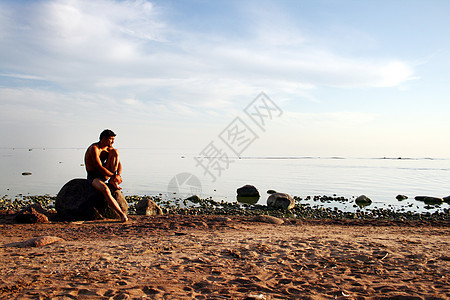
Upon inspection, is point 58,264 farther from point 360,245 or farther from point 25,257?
point 360,245

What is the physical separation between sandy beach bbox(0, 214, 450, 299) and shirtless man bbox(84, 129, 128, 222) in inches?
37.2

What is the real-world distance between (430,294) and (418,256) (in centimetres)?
214

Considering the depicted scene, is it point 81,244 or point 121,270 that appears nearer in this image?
point 121,270

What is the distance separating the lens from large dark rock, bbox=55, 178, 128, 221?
33.3 ft

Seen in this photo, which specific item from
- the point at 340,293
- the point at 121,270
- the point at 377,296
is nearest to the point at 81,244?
the point at 121,270

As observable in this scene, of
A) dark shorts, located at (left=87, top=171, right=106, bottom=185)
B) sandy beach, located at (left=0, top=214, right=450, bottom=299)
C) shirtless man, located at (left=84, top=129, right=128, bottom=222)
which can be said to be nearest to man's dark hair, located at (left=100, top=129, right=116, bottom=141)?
shirtless man, located at (left=84, top=129, right=128, bottom=222)

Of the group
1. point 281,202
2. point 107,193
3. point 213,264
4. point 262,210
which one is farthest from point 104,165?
point 281,202

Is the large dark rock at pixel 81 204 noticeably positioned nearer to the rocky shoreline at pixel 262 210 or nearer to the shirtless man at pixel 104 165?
the shirtless man at pixel 104 165

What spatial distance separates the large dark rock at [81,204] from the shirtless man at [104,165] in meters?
0.38

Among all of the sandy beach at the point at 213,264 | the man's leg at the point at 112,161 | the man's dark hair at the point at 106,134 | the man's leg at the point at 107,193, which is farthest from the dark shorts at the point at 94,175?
the sandy beach at the point at 213,264

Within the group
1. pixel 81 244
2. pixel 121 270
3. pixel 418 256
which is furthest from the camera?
pixel 81 244

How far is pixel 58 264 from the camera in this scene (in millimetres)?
5727

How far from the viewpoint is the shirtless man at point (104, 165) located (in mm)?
9742

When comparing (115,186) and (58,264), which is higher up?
(115,186)
